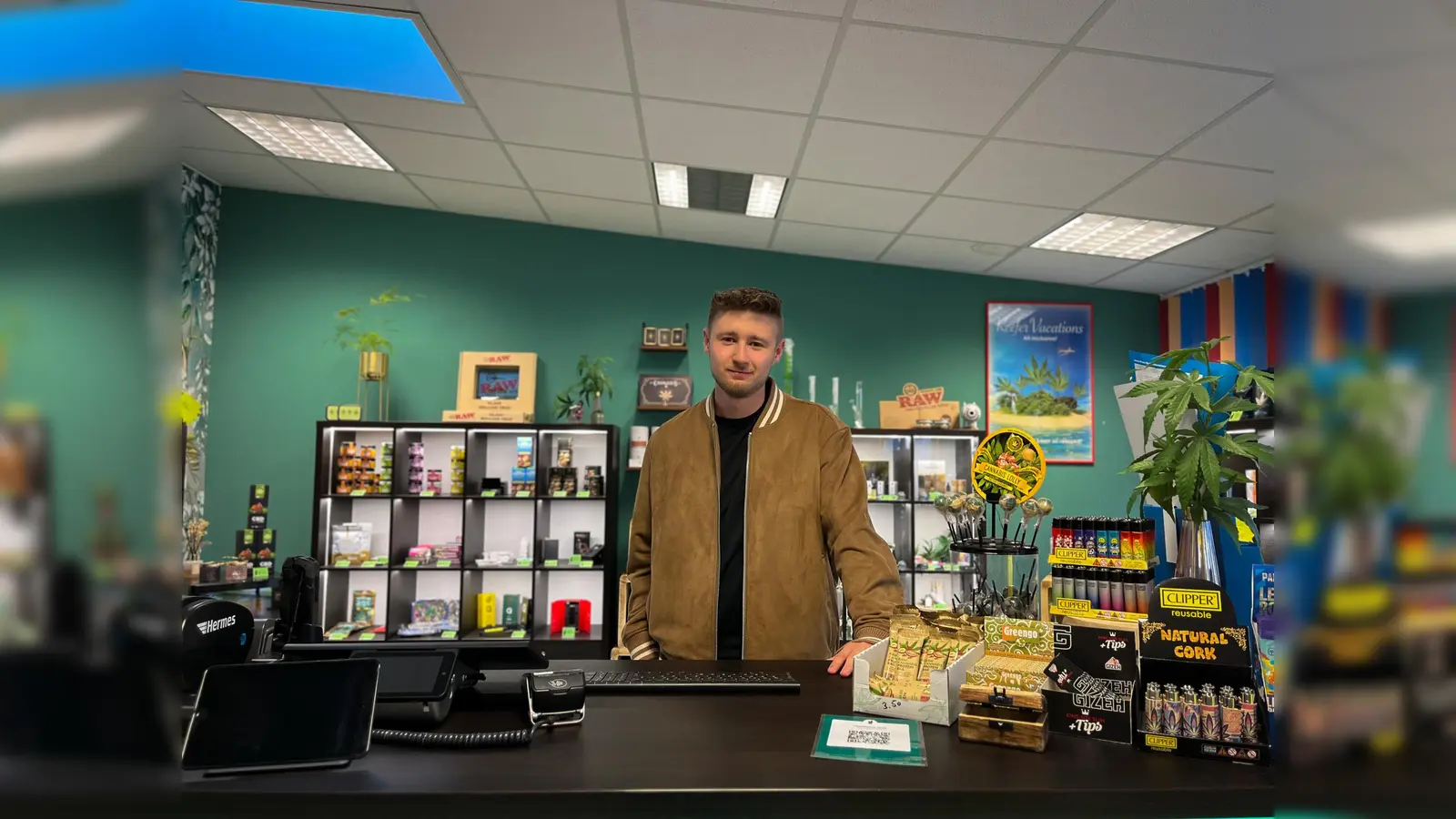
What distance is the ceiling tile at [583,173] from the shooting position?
14.4 ft

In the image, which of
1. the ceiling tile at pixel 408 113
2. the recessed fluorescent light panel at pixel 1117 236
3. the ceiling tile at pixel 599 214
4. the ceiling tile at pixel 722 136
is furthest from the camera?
the ceiling tile at pixel 599 214

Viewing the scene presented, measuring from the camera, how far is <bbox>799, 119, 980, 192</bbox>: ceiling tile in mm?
3693

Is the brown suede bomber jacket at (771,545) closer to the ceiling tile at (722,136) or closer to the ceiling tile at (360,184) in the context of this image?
the ceiling tile at (722,136)

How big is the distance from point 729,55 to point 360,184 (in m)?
3.38

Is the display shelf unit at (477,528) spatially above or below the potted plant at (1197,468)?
below

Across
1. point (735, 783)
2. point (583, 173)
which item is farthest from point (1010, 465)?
point (583, 173)

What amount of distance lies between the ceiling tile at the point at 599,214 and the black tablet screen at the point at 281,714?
14.5 feet

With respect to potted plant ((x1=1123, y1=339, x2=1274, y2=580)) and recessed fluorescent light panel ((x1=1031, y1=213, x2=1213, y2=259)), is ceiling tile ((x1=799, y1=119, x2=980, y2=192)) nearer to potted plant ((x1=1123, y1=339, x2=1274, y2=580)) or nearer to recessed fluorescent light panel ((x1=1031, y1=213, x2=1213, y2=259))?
recessed fluorescent light panel ((x1=1031, y1=213, x2=1213, y2=259))

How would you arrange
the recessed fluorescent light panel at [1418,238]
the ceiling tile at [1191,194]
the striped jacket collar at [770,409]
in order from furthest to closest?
the ceiling tile at [1191,194]
the striped jacket collar at [770,409]
the recessed fluorescent light panel at [1418,238]

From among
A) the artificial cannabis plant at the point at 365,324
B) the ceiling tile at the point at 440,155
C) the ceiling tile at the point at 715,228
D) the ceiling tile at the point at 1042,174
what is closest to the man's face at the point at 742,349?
the ceiling tile at the point at 1042,174

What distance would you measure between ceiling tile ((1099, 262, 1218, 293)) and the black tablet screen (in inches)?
224

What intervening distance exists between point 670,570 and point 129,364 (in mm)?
1981

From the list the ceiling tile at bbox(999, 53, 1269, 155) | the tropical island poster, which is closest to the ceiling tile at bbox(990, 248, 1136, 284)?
the tropical island poster

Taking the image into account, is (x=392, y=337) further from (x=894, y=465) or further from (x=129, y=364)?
(x=129, y=364)
